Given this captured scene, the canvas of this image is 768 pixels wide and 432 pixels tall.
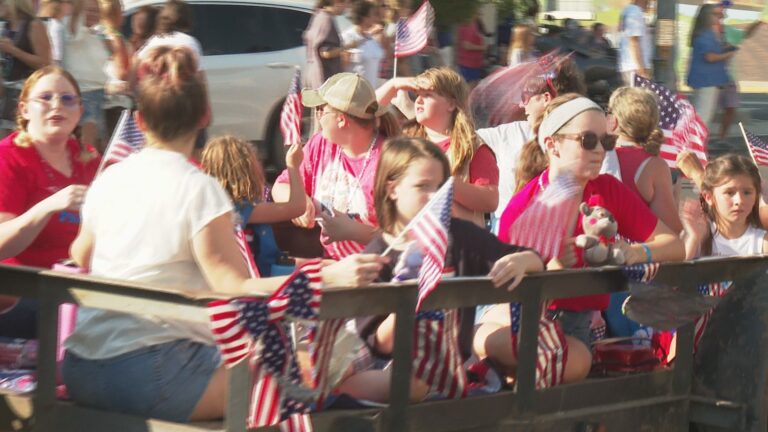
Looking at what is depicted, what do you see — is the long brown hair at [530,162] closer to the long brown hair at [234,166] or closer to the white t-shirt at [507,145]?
the white t-shirt at [507,145]

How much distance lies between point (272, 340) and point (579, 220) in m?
1.66

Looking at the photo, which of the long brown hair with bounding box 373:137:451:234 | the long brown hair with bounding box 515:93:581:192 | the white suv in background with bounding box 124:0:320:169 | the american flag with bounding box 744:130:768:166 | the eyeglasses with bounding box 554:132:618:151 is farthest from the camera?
the white suv in background with bounding box 124:0:320:169

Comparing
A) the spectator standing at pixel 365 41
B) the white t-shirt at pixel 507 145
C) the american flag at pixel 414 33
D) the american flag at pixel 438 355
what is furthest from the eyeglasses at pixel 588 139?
the spectator standing at pixel 365 41

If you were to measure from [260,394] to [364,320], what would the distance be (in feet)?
2.47

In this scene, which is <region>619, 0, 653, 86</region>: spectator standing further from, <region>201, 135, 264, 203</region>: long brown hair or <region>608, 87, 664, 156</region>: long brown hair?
<region>201, 135, 264, 203</region>: long brown hair

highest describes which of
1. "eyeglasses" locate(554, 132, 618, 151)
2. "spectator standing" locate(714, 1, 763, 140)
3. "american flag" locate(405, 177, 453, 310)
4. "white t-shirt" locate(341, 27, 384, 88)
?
"eyeglasses" locate(554, 132, 618, 151)

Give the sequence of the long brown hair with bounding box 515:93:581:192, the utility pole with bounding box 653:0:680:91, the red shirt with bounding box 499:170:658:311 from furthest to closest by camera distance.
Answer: the utility pole with bounding box 653:0:680:91 → the long brown hair with bounding box 515:93:581:192 → the red shirt with bounding box 499:170:658:311

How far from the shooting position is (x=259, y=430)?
346 cm

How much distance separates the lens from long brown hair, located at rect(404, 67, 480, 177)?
5.81 metres

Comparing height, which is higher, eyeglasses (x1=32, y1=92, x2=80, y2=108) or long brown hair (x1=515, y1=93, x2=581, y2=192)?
eyeglasses (x1=32, y1=92, x2=80, y2=108)

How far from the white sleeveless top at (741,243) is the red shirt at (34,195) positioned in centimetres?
264

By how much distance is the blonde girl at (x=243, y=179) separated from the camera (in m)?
5.55

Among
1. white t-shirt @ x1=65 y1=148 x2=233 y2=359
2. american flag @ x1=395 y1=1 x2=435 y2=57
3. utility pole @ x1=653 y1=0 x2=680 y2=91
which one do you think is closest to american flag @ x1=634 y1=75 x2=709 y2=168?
american flag @ x1=395 y1=1 x2=435 y2=57

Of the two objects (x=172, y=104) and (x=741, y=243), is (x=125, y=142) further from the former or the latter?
(x=741, y=243)
